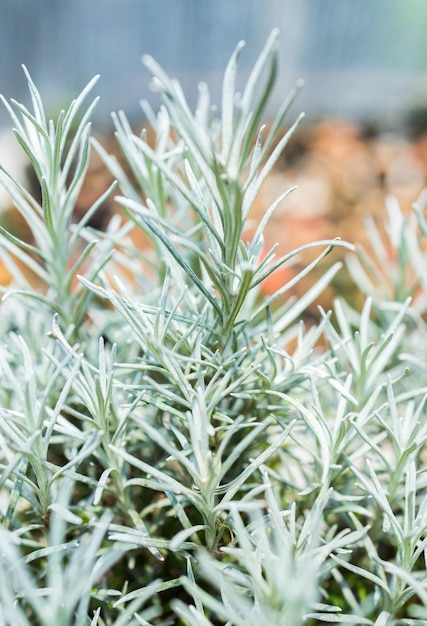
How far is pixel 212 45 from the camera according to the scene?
7.85ft

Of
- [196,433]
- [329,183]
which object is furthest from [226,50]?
[196,433]

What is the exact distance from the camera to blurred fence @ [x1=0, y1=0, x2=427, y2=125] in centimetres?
229

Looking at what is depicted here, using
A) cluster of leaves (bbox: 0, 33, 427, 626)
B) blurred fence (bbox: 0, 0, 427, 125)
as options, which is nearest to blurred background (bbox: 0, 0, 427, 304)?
blurred fence (bbox: 0, 0, 427, 125)

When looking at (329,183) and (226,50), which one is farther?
(226,50)

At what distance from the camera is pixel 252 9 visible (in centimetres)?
227

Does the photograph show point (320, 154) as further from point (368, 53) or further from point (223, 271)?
point (223, 271)

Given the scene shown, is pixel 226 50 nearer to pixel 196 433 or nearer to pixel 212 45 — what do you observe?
pixel 212 45

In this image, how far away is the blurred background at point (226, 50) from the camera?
2.26 meters

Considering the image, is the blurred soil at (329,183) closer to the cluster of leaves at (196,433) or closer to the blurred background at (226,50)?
the blurred background at (226,50)

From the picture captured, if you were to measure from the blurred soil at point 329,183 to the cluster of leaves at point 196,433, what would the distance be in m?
1.00

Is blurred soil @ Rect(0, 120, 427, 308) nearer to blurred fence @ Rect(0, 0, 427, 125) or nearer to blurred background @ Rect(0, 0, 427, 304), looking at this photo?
blurred background @ Rect(0, 0, 427, 304)

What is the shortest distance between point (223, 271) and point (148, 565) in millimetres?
153

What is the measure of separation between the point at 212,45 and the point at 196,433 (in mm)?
2391

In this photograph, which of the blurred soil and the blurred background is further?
the blurred background
